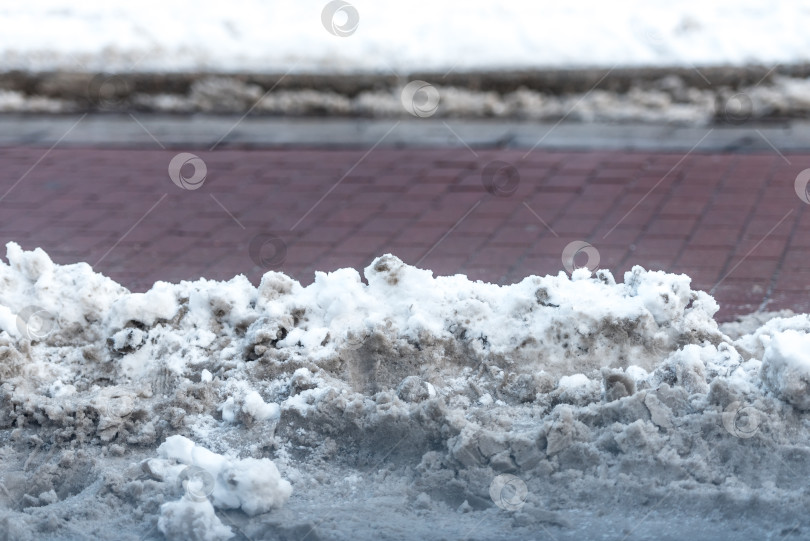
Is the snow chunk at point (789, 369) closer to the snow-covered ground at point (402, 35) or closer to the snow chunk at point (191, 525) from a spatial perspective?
the snow chunk at point (191, 525)

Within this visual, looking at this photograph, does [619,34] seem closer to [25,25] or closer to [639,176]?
[639,176]

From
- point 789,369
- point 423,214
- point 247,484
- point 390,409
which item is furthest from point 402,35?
point 247,484

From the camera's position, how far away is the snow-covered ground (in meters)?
7.45

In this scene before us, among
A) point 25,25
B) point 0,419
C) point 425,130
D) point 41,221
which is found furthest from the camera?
point 25,25

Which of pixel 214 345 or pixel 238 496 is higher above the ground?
pixel 214 345

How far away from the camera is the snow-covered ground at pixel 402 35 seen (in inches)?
293

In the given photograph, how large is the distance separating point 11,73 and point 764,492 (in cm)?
678

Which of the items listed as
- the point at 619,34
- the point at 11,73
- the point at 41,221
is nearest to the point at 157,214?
the point at 41,221

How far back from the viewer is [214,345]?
3.37m

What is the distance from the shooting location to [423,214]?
5465 millimetres

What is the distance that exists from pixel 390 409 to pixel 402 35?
5519mm

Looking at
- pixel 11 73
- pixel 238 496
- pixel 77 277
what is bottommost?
pixel 238 496

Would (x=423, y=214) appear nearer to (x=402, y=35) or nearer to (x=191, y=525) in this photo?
(x=402, y=35)

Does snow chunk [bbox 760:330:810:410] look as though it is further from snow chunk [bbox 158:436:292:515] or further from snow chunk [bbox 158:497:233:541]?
snow chunk [bbox 158:497:233:541]
